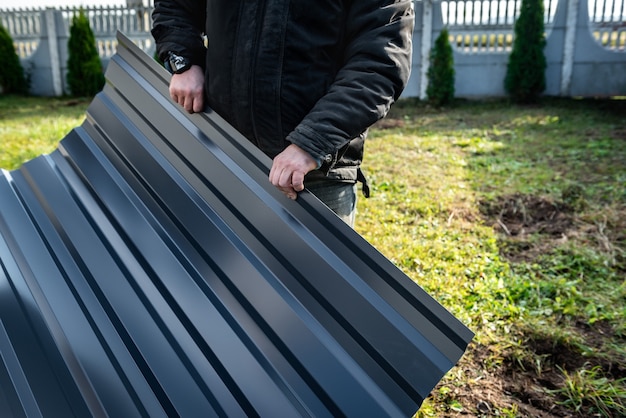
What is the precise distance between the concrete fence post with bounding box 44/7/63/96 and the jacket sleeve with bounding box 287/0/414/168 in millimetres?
11556

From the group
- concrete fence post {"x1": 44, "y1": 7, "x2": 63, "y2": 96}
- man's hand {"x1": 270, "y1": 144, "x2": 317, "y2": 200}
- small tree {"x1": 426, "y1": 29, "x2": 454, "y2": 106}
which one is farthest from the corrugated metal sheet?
concrete fence post {"x1": 44, "y1": 7, "x2": 63, "y2": 96}

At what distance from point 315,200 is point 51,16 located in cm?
1199

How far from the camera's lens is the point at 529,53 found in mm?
9180

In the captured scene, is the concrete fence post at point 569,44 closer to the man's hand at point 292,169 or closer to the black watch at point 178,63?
the black watch at point 178,63

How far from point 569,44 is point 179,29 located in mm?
9424

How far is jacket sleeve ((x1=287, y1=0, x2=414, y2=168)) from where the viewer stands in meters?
1.28

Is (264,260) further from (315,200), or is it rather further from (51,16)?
(51,16)

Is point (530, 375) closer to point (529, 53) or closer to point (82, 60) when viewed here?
point (529, 53)

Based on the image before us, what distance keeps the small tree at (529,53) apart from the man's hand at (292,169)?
29.1 ft

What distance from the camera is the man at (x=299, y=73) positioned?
1.30m

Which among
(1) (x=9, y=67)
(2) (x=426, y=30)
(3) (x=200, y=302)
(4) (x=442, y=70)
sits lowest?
(1) (x=9, y=67)

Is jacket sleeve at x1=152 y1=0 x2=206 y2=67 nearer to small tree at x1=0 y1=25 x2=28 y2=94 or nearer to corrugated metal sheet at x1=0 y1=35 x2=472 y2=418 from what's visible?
corrugated metal sheet at x1=0 y1=35 x2=472 y2=418

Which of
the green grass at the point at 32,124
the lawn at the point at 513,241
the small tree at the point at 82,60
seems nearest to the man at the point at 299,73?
the lawn at the point at 513,241

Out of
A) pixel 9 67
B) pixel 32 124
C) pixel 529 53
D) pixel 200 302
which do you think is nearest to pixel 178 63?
pixel 200 302
